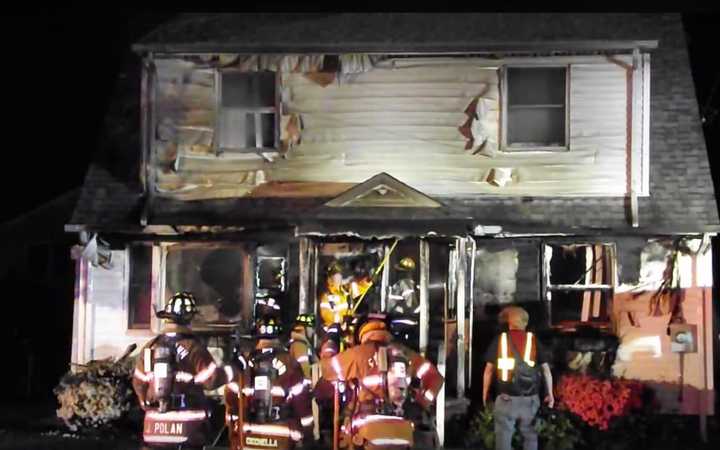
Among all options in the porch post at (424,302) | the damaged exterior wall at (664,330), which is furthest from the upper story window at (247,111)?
the damaged exterior wall at (664,330)

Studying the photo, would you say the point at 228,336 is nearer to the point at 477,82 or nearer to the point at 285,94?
the point at 285,94

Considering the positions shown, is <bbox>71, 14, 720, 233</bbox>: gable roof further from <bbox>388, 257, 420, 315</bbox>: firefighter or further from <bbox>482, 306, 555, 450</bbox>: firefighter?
<bbox>482, 306, 555, 450</bbox>: firefighter

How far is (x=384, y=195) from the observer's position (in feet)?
47.1

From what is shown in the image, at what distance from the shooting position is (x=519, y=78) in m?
15.1

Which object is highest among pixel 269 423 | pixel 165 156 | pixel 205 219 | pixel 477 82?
pixel 477 82

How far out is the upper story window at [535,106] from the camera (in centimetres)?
1491

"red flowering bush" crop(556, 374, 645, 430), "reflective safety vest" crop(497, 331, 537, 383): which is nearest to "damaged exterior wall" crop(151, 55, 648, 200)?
"red flowering bush" crop(556, 374, 645, 430)

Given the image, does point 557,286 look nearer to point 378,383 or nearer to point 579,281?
point 579,281

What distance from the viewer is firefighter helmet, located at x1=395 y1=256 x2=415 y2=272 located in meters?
15.1

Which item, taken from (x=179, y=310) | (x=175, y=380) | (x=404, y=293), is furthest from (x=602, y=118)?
(x=175, y=380)

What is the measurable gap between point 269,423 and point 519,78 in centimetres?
669

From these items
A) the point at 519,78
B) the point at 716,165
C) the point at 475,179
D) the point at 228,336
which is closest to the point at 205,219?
the point at 228,336

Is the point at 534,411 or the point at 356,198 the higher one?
the point at 356,198

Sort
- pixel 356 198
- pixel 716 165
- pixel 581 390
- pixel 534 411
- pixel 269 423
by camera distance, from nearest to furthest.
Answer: pixel 269 423, pixel 534 411, pixel 581 390, pixel 356 198, pixel 716 165
